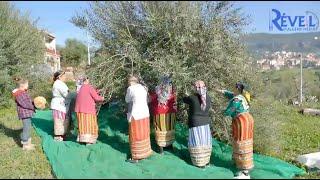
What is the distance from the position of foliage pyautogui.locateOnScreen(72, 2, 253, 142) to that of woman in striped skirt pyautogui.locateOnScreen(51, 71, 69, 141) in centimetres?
71

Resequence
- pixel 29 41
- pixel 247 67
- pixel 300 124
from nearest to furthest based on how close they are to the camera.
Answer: pixel 247 67
pixel 300 124
pixel 29 41

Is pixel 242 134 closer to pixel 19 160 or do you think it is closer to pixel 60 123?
pixel 60 123

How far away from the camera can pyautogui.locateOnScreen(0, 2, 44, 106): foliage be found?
52.2ft

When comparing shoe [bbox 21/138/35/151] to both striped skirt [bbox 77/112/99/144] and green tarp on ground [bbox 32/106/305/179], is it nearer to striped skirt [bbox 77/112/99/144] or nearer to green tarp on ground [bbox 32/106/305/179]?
green tarp on ground [bbox 32/106/305/179]

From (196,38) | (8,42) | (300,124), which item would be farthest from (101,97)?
(8,42)

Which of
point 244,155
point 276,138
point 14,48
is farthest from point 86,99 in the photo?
point 14,48

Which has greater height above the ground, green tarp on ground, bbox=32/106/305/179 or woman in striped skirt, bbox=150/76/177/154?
woman in striped skirt, bbox=150/76/177/154

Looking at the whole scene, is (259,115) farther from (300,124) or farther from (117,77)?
(300,124)

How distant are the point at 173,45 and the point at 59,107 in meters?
2.65

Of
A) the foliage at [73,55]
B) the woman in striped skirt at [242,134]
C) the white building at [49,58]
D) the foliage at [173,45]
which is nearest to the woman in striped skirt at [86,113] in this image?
the foliage at [173,45]

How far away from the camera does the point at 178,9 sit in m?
8.13

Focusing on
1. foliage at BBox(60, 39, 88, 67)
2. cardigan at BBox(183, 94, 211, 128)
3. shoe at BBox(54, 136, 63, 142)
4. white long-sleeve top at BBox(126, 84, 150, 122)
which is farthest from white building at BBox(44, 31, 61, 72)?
cardigan at BBox(183, 94, 211, 128)

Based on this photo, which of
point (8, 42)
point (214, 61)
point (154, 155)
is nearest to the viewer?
point (154, 155)

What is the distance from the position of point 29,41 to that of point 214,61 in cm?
1098
